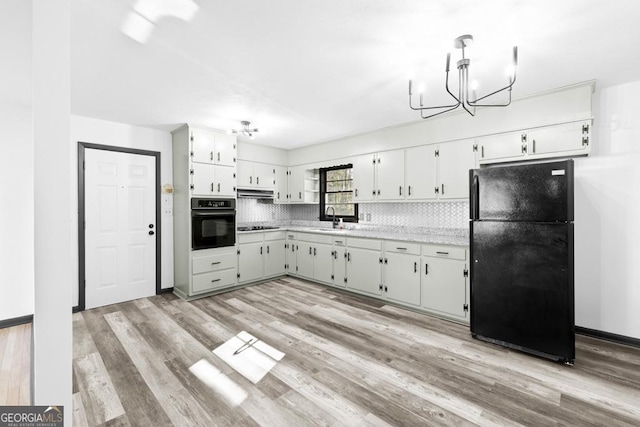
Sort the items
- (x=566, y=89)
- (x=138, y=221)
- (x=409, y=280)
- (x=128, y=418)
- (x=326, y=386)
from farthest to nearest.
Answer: (x=138, y=221) < (x=409, y=280) < (x=566, y=89) < (x=326, y=386) < (x=128, y=418)

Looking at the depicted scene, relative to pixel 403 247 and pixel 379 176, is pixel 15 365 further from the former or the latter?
pixel 379 176

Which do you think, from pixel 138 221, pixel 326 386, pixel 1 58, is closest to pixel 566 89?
pixel 326 386

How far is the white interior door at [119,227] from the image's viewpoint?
12.4ft

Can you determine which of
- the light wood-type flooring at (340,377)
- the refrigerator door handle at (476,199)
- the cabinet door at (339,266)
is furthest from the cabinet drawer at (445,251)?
the cabinet door at (339,266)

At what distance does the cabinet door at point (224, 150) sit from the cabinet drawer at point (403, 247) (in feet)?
9.12

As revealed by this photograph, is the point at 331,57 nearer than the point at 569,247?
Yes

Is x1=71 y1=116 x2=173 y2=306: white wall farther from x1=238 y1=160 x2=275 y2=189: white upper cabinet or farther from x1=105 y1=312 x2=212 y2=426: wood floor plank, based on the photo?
x1=105 y1=312 x2=212 y2=426: wood floor plank

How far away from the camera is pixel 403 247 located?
12.3ft

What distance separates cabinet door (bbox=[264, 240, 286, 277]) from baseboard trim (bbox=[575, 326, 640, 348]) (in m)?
4.22

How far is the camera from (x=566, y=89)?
2.83 m

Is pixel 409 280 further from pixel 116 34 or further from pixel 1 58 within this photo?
pixel 1 58

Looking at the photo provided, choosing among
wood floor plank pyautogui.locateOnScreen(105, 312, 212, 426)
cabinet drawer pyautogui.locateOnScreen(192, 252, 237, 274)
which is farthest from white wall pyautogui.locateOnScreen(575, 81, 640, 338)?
cabinet drawer pyautogui.locateOnScreen(192, 252, 237, 274)

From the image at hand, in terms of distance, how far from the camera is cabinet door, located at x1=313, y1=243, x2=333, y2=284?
4633mm

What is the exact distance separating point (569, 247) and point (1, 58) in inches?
197
